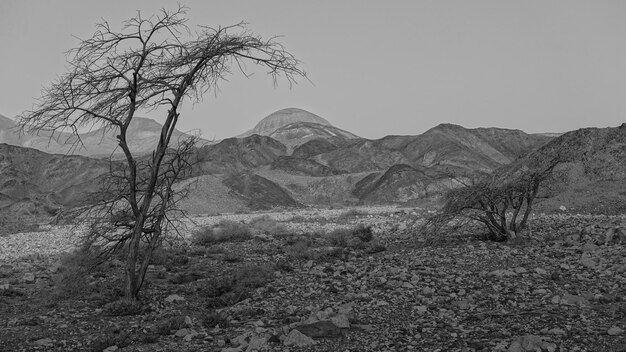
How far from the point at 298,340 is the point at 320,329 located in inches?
17.2

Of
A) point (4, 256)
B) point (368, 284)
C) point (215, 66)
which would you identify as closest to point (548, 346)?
point (368, 284)

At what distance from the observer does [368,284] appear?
396 inches

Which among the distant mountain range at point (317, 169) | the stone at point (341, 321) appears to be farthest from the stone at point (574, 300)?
the distant mountain range at point (317, 169)

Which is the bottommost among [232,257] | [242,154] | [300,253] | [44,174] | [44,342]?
[44,342]

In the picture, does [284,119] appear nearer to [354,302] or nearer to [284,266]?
[284,266]

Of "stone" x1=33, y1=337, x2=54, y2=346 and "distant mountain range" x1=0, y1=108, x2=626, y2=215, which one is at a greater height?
"distant mountain range" x1=0, y1=108, x2=626, y2=215

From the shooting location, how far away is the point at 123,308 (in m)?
8.95

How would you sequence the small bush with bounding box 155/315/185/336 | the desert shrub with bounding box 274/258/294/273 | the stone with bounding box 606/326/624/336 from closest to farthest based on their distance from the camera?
the stone with bounding box 606/326/624/336 → the small bush with bounding box 155/315/185/336 → the desert shrub with bounding box 274/258/294/273

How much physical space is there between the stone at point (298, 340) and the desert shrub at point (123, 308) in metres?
3.51

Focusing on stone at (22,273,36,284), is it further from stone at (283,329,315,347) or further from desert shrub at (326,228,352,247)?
→ desert shrub at (326,228,352,247)

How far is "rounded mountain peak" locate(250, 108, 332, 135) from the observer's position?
161 m

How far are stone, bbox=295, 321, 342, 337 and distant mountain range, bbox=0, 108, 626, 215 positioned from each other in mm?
22037

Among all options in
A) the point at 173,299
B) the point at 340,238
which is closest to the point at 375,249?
the point at 340,238

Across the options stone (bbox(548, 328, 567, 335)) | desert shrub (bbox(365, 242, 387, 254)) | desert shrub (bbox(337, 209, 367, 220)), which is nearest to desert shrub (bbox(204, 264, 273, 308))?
desert shrub (bbox(365, 242, 387, 254))
